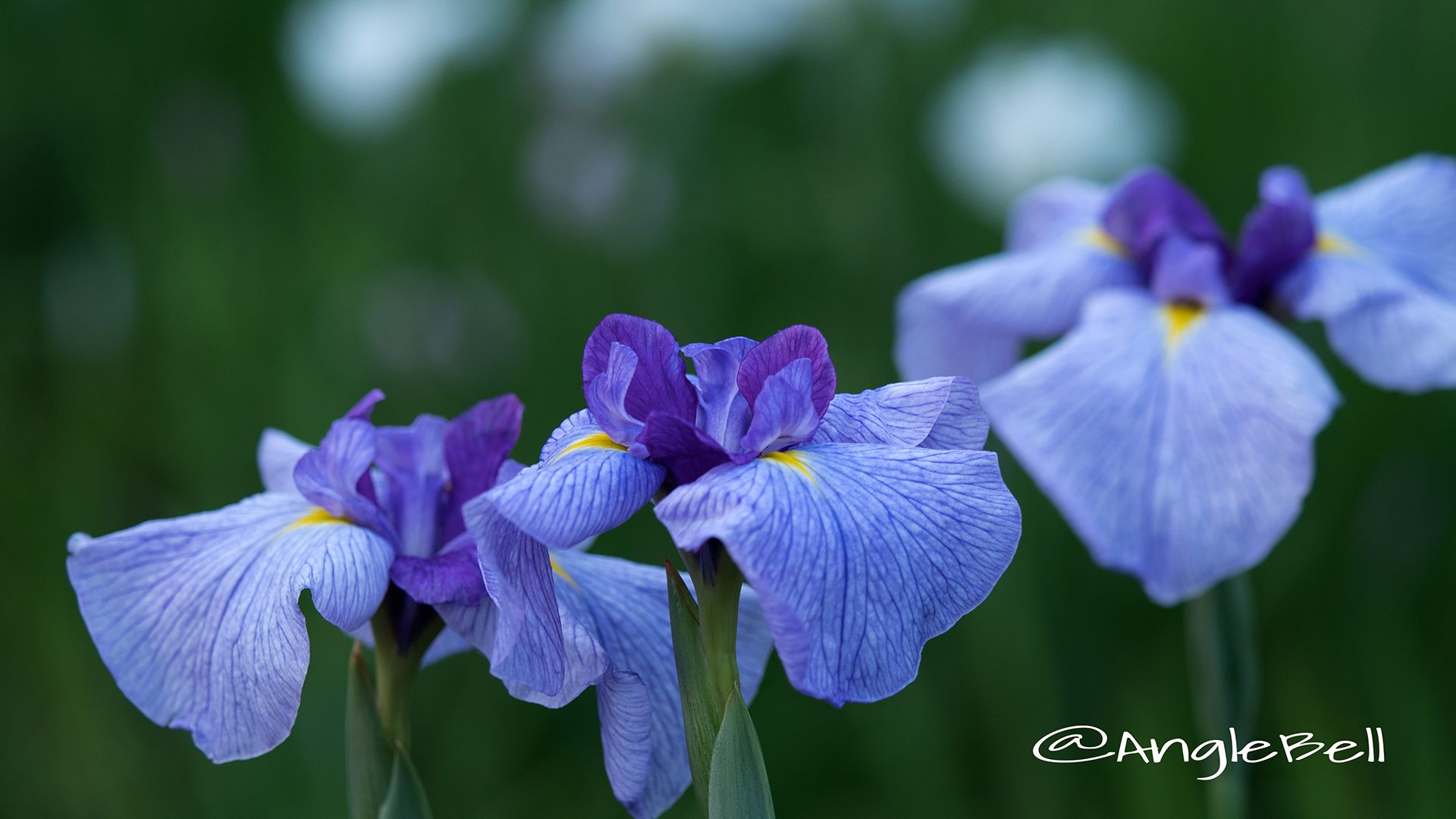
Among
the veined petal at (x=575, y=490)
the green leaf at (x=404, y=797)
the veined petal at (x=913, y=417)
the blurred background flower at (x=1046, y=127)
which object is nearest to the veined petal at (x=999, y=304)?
the veined petal at (x=913, y=417)

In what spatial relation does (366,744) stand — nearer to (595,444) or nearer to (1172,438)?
(595,444)

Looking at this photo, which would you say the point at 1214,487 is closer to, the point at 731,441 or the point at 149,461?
the point at 731,441

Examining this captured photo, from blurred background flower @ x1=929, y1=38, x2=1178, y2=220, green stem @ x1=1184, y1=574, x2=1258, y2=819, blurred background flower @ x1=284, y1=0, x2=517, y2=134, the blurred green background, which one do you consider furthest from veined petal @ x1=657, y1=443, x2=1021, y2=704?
blurred background flower @ x1=284, y1=0, x2=517, y2=134

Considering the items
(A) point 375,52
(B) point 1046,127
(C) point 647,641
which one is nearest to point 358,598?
(C) point 647,641

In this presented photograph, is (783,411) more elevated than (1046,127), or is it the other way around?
(783,411)

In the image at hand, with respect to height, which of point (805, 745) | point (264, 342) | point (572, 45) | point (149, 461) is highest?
point (572, 45)

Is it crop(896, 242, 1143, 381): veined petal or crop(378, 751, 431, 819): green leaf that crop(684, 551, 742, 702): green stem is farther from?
crop(896, 242, 1143, 381): veined petal

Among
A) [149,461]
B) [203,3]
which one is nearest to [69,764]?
[149,461]
